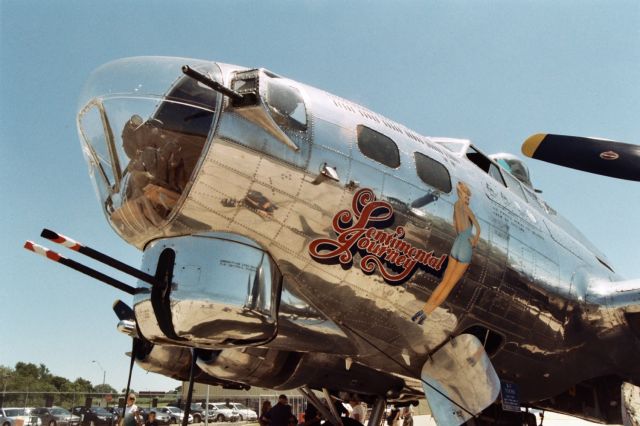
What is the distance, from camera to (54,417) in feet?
102

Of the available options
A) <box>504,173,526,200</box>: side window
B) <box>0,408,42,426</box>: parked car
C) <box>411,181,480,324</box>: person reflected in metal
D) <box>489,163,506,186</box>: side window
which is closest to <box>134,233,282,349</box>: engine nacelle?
<box>411,181,480,324</box>: person reflected in metal

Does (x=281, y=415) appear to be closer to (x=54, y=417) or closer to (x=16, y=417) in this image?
(x=16, y=417)

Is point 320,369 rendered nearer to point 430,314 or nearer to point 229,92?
point 430,314

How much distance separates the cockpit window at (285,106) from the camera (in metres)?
5.05

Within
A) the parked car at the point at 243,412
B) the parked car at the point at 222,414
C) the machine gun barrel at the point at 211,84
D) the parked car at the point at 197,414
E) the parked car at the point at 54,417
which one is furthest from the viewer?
the parked car at the point at 243,412

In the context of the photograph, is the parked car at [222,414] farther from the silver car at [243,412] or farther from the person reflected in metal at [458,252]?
the person reflected in metal at [458,252]

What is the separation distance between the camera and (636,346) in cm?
889

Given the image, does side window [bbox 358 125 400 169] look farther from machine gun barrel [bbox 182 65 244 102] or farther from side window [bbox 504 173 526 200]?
side window [bbox 504 173 526 200]

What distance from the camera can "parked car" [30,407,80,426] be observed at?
30.6m

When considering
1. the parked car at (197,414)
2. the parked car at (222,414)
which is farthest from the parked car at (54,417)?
the parked car at (222,414)

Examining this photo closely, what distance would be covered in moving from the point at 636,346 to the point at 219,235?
726 centimetres

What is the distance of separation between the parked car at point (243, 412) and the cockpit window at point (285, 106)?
149ft

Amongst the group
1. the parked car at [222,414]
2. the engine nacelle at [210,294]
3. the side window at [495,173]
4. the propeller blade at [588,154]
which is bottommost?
the engine nacelle at [210,294]

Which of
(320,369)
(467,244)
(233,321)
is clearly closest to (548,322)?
(467,244)
